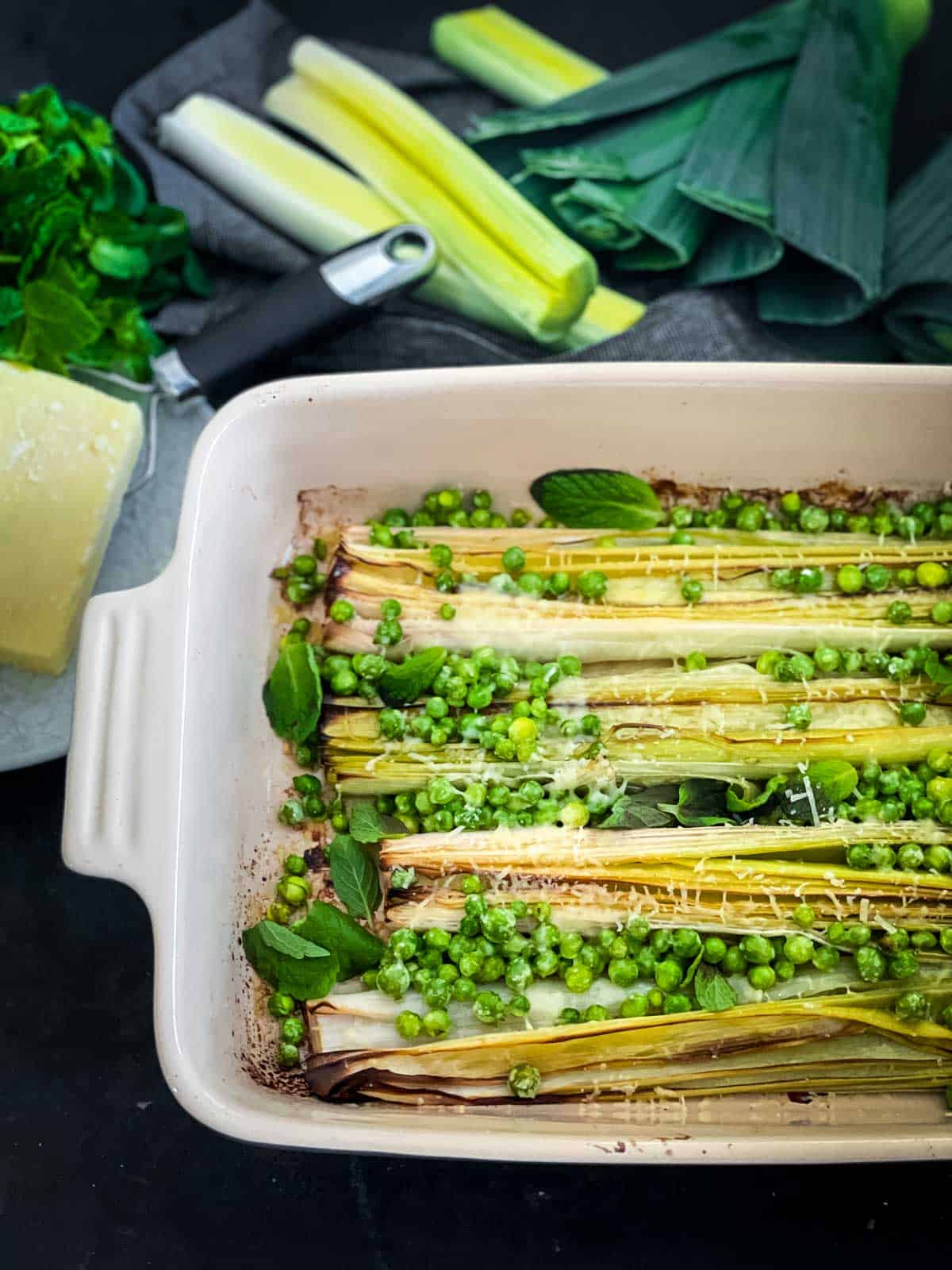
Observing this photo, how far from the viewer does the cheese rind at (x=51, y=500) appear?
202 cm

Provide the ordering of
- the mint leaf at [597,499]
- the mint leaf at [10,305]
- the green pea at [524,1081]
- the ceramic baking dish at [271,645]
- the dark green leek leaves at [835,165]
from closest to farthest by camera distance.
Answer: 1. the ceramic baking dish at [271,645]
2. the green pea at [524,1081]
3. the mint leaf at [597,499]
4. the mint leaf at [10,305]
5. the dark green leek leaves at [835,165]

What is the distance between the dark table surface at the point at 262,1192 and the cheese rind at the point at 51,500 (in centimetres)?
57

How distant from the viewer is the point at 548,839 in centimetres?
183

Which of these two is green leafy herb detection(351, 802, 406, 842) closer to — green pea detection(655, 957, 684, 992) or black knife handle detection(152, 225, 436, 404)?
green pea detection(655, 957, 684, 992)

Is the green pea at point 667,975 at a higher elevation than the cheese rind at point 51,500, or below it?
below

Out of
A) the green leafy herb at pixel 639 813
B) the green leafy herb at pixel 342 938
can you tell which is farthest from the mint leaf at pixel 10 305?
the green leafy herb at pixel 639 813

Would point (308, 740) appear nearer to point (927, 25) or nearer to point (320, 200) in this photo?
point (320, 200)

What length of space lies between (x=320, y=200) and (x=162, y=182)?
0.36m

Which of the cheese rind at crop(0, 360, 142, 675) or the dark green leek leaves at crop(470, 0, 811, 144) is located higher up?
the dark green leek leaves at crop(470, 0, 811, 144)

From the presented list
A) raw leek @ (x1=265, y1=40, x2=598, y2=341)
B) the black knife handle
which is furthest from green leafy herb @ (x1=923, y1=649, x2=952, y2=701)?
the black knife handle

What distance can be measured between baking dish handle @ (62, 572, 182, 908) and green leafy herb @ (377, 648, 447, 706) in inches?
15.2

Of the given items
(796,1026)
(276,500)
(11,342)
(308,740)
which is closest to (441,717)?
(308,740)

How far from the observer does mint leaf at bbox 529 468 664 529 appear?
2029mm

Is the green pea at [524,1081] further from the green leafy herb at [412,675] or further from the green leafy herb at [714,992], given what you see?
the green leafy herb at [412,675]
